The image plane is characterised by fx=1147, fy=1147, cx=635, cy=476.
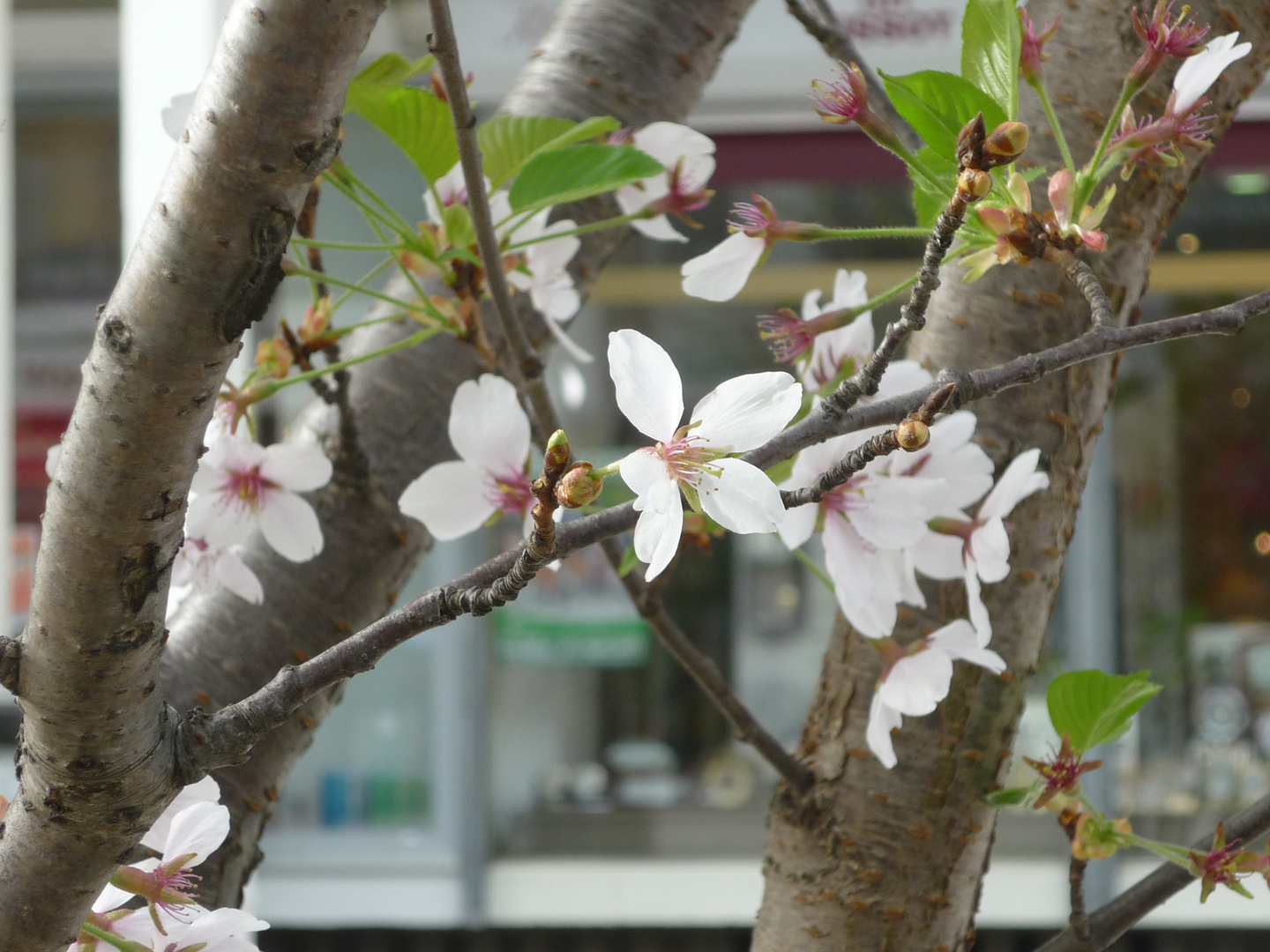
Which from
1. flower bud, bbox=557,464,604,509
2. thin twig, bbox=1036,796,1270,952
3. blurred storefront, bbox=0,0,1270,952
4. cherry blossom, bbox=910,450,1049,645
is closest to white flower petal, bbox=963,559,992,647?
cherry blossom, bbox=910,450,1049,645

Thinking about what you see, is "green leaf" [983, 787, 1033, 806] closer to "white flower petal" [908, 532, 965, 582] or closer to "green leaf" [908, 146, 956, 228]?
"white flower petal" [908, 532, 965, 582]

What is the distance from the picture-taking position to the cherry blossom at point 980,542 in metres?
0.38

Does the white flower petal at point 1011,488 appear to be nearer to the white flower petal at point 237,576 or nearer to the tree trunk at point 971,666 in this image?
the tree trunk at point 971,666

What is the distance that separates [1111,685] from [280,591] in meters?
0.32

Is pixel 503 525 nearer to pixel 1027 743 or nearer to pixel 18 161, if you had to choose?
pixel 1027 743

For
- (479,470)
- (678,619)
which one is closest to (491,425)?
(479,470)

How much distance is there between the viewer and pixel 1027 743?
2.53 meters

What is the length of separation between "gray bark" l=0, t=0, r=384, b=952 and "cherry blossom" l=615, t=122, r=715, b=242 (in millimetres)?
234

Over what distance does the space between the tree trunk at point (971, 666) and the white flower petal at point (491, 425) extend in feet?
0.54

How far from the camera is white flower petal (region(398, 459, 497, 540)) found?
15.5 inches

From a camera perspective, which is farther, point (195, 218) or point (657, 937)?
point (657, 937)

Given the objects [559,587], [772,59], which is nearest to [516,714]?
[559,587]

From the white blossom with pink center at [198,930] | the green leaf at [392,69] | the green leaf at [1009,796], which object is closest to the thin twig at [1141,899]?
the green leaf at [1009,796]

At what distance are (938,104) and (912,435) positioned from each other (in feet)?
0.48
